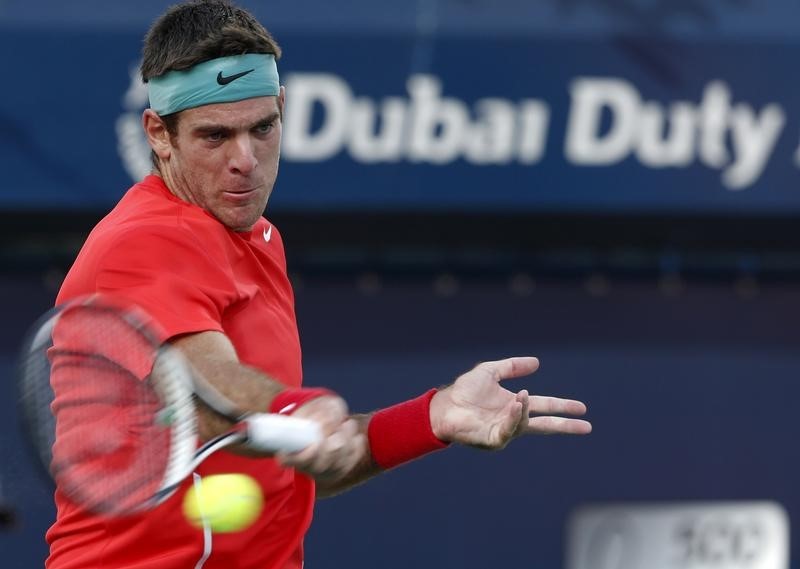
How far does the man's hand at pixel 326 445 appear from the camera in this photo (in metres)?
2.53

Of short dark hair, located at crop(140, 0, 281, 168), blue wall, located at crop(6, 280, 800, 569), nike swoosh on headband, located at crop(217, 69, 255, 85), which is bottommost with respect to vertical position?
blue wall, located at crop(6, 280, 800, 569)

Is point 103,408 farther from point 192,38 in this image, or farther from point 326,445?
point 192,38

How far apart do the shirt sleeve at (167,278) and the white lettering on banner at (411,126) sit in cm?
241

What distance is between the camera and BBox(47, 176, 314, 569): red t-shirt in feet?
9.17

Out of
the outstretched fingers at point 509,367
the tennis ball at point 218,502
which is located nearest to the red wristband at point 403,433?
the outstretched fingers at point 509,367

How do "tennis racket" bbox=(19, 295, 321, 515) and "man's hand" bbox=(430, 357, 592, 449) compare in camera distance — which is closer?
"tennis racket" bbox=(19, 295, 321, 515)

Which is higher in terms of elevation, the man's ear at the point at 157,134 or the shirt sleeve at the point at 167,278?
the man's ear at the point at 157,134

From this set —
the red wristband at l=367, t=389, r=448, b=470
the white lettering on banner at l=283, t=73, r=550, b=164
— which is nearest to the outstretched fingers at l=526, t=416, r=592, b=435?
the red wristband at l=367, t=389, r=448, b=470

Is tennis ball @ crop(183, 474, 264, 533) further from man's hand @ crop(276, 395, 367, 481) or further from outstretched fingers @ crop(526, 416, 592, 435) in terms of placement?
outstretched fingers @ crop(526, 416, 592, 435)

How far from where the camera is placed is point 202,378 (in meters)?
2.71

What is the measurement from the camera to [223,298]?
2879mm

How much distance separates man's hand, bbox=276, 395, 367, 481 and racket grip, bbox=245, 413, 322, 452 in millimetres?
10

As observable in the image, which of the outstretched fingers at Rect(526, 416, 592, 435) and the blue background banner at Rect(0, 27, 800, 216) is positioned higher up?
the blue background banner at Rect(0, 27, 800, 216)

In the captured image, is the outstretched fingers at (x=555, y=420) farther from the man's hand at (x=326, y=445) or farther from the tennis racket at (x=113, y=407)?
the tennis racket at (x=113, y=407)
